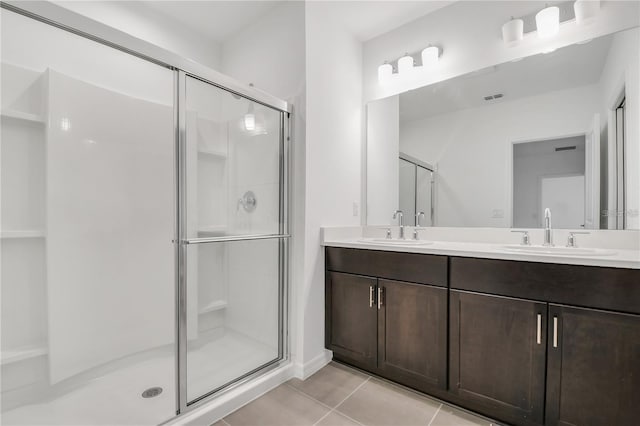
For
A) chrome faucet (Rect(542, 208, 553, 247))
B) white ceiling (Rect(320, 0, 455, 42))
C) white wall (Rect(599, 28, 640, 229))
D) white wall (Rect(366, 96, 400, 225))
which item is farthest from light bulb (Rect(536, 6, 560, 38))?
chrome faucet (Rect(542, 208, 553, 247))

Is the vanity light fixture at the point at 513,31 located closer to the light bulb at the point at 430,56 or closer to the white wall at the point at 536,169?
the light bulb at the point at 430,56

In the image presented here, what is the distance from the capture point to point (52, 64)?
1.73 metres

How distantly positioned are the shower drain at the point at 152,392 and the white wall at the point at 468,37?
2562 mm

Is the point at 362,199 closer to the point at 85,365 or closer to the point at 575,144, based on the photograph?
the point at 575,144

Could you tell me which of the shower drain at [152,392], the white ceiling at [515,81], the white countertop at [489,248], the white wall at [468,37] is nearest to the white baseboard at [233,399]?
the shower drain at [152,392]

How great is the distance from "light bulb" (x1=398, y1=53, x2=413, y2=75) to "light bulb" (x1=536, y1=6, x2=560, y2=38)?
797mm

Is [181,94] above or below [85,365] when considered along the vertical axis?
above

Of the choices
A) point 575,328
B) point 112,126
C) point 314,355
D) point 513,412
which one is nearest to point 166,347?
point 314,355

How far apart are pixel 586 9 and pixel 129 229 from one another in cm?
314

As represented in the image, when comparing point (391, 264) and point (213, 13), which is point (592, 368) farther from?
point (213, 13)

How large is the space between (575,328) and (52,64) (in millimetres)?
3021

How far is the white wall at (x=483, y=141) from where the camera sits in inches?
71.6

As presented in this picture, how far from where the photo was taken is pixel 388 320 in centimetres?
186

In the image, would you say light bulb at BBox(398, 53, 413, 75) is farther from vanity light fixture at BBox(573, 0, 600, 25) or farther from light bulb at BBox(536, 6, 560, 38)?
vanity light fixture at BBox(573, 0, 600, 25)
